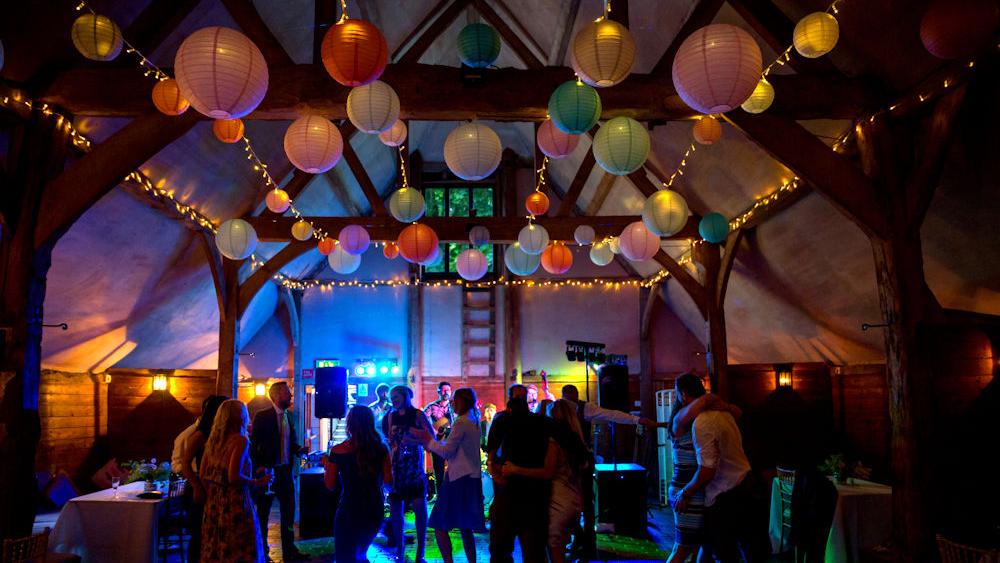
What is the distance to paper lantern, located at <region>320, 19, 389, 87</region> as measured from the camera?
11.6 feet

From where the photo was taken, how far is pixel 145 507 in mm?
5254

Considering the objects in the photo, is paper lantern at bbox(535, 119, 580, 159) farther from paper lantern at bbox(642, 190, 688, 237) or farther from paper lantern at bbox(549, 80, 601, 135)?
paper lantern at bbox(549, 80, 601, 135)

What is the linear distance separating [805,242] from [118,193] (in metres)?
7.06

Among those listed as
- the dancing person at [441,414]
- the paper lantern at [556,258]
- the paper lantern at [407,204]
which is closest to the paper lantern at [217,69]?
the paper lantern at [407,204]

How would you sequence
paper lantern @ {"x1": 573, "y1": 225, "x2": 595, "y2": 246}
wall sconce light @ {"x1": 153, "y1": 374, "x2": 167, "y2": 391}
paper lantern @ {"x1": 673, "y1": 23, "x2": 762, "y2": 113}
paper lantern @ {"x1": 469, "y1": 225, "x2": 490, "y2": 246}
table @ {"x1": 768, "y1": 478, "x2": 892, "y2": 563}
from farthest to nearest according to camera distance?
wall sconce light @ {"x1": 153, "y1": 374, "x2": 167, "y2": 391} → paper lantern @ {"x1": 469, "y1": 225, "x2": 490, "y2": 246} → paper lantern @ {"x1": 573, "y1": 225, "x2": 595, "y2": 246} → table @ {"x1": 768, "y1": 478, "x2": 892, "y2": 563} → paper lantern @ {"x1": 673, "y1": 23, "x2": 762, "y2": 113}

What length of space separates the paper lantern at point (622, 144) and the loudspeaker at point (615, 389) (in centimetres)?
415

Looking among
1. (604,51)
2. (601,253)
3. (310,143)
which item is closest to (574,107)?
(604,51)

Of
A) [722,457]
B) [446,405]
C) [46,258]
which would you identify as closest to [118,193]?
[46,258]

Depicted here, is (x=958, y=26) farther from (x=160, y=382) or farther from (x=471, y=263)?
(x=160, y=382)

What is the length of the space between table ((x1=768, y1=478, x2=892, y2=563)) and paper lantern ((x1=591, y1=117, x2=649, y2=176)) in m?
2.98

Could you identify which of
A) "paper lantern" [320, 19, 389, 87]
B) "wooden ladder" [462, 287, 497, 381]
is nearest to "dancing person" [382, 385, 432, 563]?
"paper lantern" [320, 19, 389, 87]

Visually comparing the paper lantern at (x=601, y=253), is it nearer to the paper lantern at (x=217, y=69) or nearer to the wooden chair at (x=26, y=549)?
the paper lantern at (x=217, y=69)

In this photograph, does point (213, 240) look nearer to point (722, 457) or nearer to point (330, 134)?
point (330, 134)

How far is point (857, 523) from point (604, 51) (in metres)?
4.03
